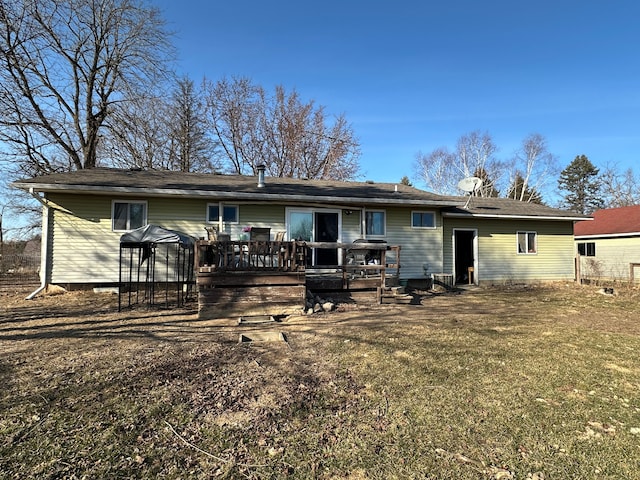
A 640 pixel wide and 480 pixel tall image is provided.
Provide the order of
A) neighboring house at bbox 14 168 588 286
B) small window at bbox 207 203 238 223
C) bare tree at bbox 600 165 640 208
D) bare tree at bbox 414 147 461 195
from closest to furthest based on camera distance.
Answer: neighboring house at bbox 14 168 588 286 → small window at bbox 207 203 238 223 → bare tree at bbox 600 165 640 208 → bare tree at bbox 414 147 461 195

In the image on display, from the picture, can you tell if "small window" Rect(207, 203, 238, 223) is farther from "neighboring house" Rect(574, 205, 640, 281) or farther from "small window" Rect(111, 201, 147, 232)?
"neighboring house" Rect(574, 205, 640, 281)

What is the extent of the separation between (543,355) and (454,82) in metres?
17.8

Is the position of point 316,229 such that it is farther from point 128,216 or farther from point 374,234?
point 128,216

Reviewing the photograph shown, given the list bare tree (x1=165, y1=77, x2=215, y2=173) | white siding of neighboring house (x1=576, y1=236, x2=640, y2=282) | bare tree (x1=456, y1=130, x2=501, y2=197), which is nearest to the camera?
white siding of neighboring house (x1=576, y1=236, x2=640, y2=282)

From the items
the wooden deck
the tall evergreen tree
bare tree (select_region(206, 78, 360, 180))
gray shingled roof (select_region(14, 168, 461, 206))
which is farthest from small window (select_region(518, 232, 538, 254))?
the tall evergreen tree

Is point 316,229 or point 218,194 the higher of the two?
point 218,194

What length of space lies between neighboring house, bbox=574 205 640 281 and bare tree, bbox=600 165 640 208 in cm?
1783

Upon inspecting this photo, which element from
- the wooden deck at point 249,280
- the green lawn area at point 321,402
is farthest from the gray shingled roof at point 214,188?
the green lawn area at point 321,402

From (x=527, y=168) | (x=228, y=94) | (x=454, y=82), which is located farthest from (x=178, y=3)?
(x=527, y=168)

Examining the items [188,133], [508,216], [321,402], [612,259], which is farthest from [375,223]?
[188,133]

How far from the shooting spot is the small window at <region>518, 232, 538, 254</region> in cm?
1420

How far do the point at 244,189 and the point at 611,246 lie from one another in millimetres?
18509

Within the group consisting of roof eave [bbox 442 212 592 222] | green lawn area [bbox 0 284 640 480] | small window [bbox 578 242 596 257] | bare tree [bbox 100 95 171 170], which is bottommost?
green lawn area [bbox 0 284 640 480]

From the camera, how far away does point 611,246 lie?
1788 cm
